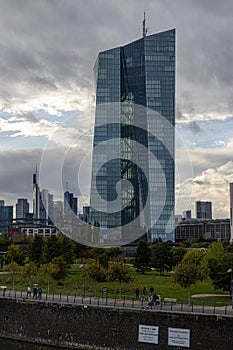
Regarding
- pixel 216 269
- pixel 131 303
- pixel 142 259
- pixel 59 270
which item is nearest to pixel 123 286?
pixel 59 270

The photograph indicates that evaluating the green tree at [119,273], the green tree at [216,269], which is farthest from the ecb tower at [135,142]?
the green tree at [216,269]

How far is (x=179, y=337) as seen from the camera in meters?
43.8

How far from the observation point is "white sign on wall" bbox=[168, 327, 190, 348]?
43406mm

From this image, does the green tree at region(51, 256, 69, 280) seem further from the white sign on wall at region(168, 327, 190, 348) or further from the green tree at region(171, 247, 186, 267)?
the white sign on wall at region(168, 327, 190, 348)

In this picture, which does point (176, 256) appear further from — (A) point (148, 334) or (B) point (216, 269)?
(A) point (148, 334)

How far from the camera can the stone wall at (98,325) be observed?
1688 inches

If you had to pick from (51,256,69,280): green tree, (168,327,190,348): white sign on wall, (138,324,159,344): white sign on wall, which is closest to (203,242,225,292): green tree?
(138,324,159,344): white sign on wall

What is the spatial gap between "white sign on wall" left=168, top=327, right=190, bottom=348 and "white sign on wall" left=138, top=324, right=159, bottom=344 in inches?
48.8

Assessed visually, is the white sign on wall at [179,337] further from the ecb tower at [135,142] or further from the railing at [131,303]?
the ecb tower at [135,142]

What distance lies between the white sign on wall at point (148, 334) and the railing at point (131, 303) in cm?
167

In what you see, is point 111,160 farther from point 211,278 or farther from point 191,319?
point 191,319

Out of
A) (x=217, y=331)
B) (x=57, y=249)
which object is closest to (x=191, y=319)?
(x=217, y=331)

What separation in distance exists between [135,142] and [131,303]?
384ft

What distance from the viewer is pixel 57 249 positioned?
90.0 meters
